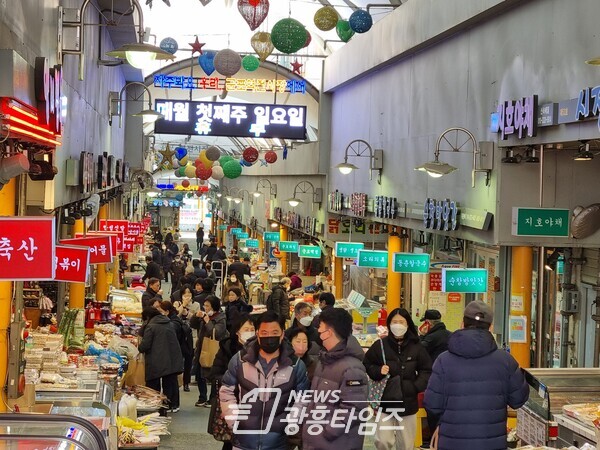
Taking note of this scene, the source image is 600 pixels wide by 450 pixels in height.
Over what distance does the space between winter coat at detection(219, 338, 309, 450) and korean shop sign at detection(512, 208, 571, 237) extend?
4.55 meters

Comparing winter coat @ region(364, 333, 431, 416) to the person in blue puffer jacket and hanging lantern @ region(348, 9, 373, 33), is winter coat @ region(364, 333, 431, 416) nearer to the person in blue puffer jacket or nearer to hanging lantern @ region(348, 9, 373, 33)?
the person in blue puffer jacket

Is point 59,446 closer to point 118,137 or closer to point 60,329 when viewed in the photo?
point 60,329

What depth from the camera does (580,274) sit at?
39.3 ft

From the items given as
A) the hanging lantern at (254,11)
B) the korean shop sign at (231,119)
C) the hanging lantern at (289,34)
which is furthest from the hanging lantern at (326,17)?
the korean shop sign at (231,119)

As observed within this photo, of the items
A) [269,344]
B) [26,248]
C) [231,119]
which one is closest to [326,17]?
[231,119]

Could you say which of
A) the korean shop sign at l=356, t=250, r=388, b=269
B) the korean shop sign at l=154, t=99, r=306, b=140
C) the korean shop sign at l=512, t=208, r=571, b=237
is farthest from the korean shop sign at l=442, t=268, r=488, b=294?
the korean shop sign at l=154, t=99, r=306, b=140

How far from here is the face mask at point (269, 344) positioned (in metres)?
6.77

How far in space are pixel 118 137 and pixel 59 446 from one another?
65.4 ft

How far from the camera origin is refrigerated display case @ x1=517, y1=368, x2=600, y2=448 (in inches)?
297

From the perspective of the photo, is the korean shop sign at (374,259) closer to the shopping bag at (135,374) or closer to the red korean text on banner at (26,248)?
the shopping bag at (135,374)

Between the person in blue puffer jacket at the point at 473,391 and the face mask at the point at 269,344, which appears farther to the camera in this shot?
the face mask at the point at 269,344

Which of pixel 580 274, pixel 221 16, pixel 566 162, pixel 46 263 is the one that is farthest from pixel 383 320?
pixel 221 16

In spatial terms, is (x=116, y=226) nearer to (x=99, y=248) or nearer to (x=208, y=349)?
(x=99, y=248)

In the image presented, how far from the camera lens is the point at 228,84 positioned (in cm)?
2786
